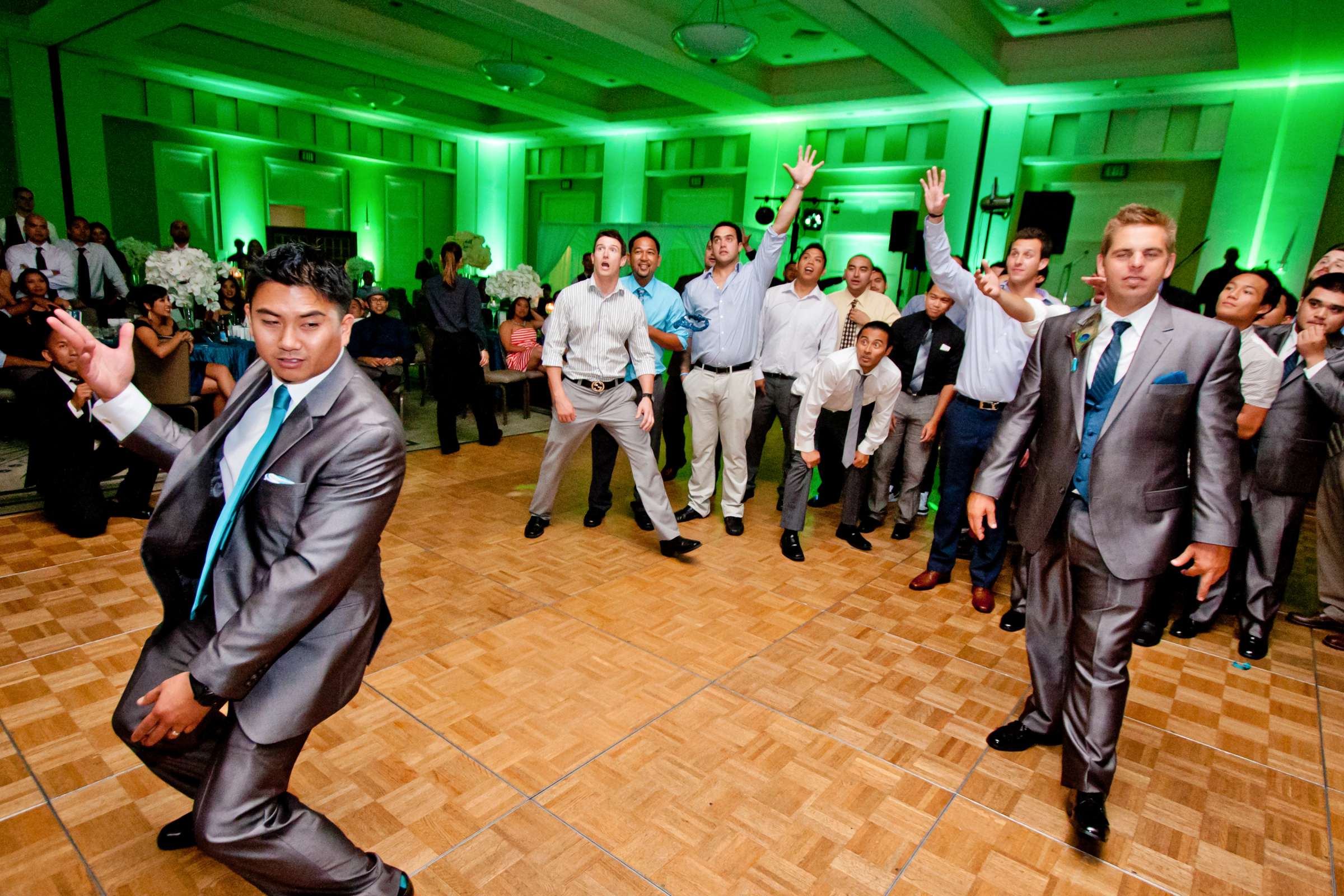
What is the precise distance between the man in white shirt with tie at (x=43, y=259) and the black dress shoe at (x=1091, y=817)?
862 centimetres

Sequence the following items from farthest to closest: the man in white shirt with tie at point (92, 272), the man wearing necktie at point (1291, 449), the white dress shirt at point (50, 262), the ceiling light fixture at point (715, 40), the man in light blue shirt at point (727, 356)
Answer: the man in white shirt with tie at point (92, 272) < the white dress shirt at point (50, 262) < the ceiling light fixture at point (715, 40) < the man in light blue shirt at point (727, 356) < the man wearing necktie at point (1291, 449)

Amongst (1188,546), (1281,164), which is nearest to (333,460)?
(1188,546)

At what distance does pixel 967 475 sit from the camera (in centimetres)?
359

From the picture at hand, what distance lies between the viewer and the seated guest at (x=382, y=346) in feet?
20.0

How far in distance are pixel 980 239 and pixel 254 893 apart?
10716mm

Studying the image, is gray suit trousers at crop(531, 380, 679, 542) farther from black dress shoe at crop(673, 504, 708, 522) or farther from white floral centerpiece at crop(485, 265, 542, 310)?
white floral centerpiece at crop(485, 265, 542, 310)

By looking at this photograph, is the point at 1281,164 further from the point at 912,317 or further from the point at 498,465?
the point at 498,465

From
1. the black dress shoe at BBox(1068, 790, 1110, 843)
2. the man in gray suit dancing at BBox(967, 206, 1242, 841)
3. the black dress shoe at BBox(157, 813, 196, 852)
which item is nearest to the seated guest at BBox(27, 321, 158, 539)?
the black dress shoe at BBox(157, 813, 196, 852)

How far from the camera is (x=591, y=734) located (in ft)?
7.86

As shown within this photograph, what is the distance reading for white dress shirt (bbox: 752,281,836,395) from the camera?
14.2ft

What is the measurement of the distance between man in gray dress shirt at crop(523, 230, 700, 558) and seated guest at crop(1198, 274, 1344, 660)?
261cm

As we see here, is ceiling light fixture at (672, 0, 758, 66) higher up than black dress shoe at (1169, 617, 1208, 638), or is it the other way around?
ceiling light fixture at (672, 0, 758, 66)

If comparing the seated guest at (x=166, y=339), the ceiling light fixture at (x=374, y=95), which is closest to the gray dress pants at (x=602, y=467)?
the seated guest at (x=166, y=339)

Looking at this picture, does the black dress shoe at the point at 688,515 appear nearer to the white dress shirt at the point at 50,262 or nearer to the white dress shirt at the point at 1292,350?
the white dress shirt at the point at 1292,350
